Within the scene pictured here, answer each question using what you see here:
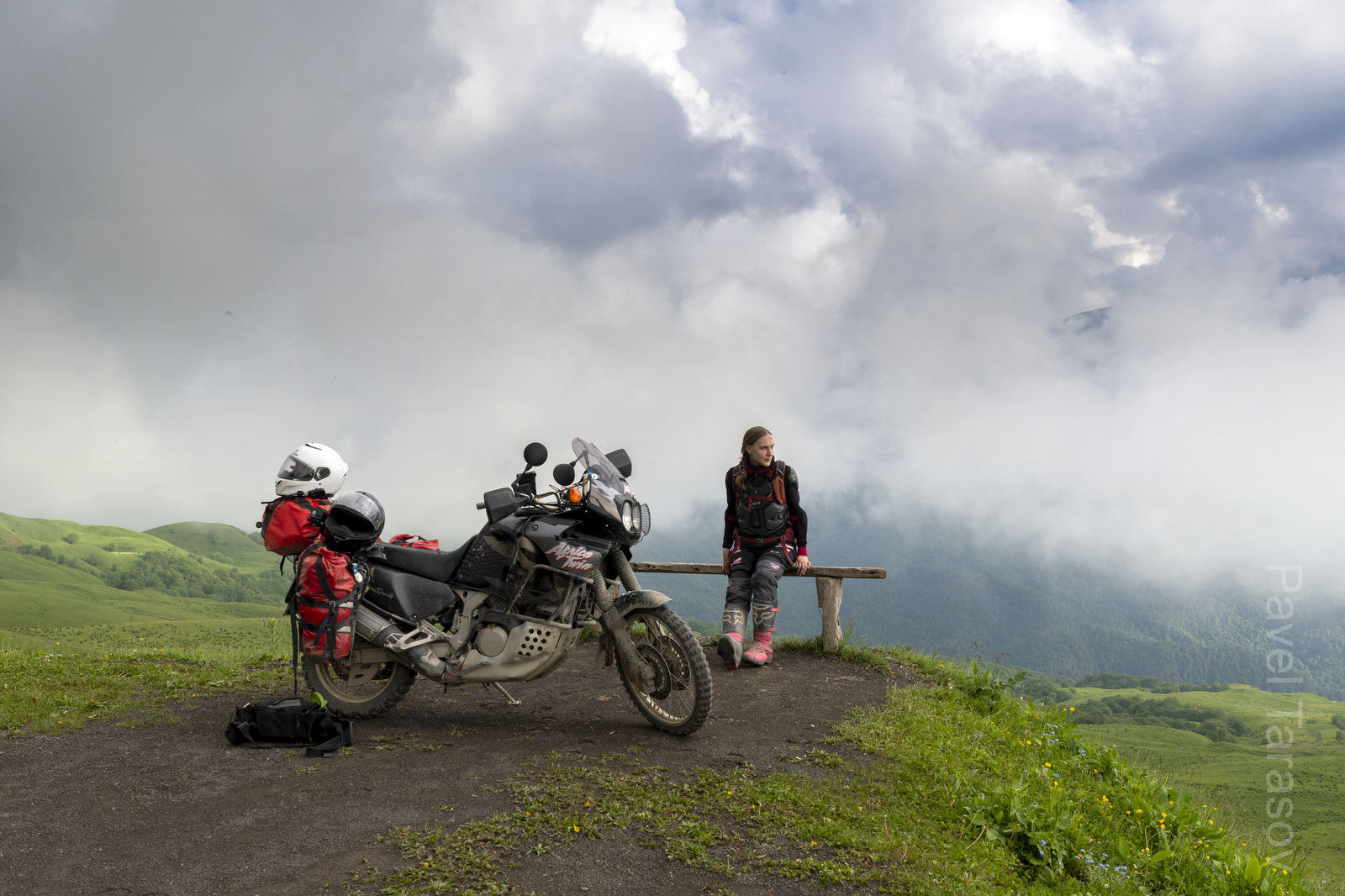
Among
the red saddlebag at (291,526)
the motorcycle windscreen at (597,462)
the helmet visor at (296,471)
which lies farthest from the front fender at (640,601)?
the helmet visor at (296,471)

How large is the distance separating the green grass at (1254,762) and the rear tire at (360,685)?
5484 mm

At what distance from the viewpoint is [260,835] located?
11.1 feet

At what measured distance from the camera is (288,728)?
15.5 feet

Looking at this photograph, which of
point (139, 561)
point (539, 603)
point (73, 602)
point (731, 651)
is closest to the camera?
point (539, 603)

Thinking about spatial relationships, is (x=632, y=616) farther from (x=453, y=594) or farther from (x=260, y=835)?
(x=260, y=835)

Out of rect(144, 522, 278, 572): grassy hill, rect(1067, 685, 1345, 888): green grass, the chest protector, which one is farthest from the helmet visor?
rect(144, 522, 278, 572): grassy hill

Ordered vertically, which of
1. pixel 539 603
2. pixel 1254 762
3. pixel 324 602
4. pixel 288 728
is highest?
pixel 539 603

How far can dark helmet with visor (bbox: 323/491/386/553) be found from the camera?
17.2 ft

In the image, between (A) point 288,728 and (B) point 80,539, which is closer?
(A) point 288,728

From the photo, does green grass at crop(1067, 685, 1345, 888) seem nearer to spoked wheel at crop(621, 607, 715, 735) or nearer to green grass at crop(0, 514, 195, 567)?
spoked wheel at crop(621, 607, 715, 735)

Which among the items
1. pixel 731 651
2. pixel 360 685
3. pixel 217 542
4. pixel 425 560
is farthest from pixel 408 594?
pixel 217 542

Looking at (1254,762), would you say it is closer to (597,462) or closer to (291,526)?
(597,462)

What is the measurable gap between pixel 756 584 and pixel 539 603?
3263mm

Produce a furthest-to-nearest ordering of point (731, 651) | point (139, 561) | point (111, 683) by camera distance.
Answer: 1. point (139, 561)
2. point (731, 651)
3. point (111, 683)
